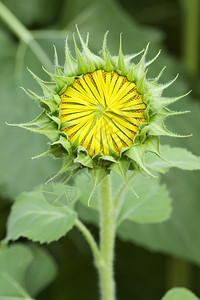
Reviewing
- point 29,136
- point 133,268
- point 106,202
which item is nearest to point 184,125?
point 29,136

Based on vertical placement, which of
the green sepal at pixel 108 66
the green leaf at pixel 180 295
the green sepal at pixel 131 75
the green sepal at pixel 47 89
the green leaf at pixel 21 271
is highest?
the green sepal at pixel 47 89

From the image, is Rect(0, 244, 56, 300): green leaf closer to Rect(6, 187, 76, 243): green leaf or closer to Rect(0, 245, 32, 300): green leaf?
Rect(0, 245, 32, 300): green leaf

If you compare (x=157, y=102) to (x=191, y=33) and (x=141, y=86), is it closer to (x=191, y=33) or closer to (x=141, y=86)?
(x=141, y=86)

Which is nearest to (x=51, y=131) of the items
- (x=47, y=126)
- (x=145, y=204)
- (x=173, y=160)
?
(x=47, y=126)

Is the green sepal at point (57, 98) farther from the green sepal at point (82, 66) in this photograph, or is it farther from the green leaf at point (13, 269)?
the green leaf at point (13, 269)

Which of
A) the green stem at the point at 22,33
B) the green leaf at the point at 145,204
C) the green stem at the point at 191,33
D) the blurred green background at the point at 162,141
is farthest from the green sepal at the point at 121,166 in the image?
the green stem at the point at 191,33

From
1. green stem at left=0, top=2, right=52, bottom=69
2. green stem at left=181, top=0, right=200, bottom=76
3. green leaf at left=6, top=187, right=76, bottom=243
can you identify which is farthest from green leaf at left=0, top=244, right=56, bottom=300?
green stem at left=181, top=0, right=200, bottom=76
